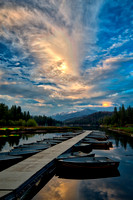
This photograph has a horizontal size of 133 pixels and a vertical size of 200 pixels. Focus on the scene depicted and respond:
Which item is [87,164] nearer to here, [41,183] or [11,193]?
[41,183]

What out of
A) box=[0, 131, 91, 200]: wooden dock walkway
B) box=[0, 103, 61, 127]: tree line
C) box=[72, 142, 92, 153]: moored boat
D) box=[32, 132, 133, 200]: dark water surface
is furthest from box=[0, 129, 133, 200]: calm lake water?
box=[0, 103, 61, 127]: tree line

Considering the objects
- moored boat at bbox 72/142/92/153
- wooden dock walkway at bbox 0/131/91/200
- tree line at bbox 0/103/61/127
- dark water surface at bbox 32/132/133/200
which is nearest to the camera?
wooden dock walkway at bbox 0/131/91/200

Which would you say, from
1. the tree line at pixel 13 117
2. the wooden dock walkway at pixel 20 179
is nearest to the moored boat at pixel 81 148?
the wooden dock walkway at pixel 20 179

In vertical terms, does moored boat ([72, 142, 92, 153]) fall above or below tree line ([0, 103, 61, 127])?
below

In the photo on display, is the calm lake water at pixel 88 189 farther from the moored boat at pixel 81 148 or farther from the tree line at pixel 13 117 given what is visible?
the tree line at pixel 13 117

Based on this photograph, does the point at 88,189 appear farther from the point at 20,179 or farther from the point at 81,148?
the point at 81,148

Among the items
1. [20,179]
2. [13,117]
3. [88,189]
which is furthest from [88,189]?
Result: [13,117]

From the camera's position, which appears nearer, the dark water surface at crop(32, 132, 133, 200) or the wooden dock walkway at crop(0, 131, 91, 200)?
the wooden dock walkway at crop(0, 131, 91, 200)

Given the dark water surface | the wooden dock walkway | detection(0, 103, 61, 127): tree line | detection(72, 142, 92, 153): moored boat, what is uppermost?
detection(0, 103, 61, 127): tree line

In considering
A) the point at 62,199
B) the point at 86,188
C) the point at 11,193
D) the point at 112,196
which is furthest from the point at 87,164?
the point at 11,193

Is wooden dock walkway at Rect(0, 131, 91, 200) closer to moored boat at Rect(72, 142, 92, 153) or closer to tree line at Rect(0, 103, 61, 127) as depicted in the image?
moored boat at Rect(72, 142, 92, 153)

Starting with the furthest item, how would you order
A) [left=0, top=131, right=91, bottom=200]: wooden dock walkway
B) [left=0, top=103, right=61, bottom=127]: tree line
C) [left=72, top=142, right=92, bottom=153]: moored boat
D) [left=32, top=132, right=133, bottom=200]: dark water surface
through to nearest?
[left=0, top=103, right=61, bottom=127]: tree line
[left=72, top=142, right=92, bottom=153]: moored boat
[left=32, top=132, right=133, bottom=200]: dark water surface
[left=0, top=131, right=91, bottom=200]: wooden dock walkway

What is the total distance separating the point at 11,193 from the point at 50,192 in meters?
4.22

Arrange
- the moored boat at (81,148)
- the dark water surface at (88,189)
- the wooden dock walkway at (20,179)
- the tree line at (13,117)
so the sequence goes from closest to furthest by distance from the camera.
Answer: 1. the wooden dock walkway at (20,179)
2. the dark water surface at (88,189)
3. the moored boat at (81,148)
4. the tree line at (13,117)
